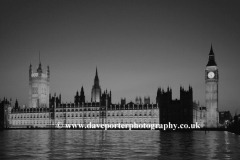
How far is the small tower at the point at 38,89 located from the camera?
6270 inches

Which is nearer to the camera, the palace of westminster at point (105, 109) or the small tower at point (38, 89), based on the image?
the palace of westminster at point (105, 109)

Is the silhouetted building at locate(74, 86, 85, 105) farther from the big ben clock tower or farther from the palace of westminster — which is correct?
the big ben clock tower

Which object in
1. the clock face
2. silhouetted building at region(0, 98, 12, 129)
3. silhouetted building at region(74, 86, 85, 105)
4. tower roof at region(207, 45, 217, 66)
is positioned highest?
tower roof at region(207, 45, 217, 66)

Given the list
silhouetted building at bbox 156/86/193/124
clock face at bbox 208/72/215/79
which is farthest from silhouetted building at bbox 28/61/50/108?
clock face at bbox 208/72/215/79

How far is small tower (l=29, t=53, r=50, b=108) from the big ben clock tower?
71117 mm

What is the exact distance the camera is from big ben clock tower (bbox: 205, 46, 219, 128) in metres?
125

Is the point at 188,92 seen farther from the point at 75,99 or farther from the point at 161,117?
the point at 75,99

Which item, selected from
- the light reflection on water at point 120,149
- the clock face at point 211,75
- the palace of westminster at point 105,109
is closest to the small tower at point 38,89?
the palace of westminster at point 105,109

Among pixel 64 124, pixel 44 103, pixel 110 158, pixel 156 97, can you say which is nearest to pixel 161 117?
pixel 156 97

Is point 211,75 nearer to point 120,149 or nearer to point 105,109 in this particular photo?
point 105,109

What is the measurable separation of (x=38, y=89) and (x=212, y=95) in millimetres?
75937

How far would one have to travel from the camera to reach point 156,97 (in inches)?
5492

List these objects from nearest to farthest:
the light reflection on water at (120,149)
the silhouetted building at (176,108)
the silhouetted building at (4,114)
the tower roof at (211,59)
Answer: the light reflection on water at (120,149) < the silhouetted building at (176,108) < the tower roof at (211,59) < the silhouetted building at (4,114)

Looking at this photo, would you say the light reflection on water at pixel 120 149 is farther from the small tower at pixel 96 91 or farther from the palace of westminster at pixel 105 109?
the small tower at pixel 96 91
